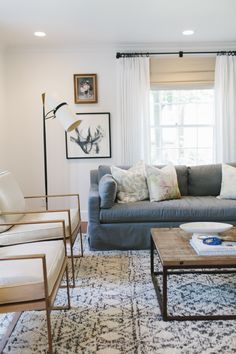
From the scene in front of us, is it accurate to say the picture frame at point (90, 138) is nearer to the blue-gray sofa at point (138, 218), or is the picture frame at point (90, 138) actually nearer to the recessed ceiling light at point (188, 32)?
the blue-gray sofa at point (138, 218)

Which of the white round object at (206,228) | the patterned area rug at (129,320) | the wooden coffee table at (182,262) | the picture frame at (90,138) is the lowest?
the patterned area rug at (129,320)

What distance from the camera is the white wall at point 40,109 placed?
15.6ft

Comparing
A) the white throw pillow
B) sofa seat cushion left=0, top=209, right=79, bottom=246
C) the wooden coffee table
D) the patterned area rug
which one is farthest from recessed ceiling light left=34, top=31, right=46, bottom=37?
the wooden coffee table

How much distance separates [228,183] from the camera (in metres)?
3.95

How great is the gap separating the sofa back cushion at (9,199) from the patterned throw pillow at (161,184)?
1423 mm

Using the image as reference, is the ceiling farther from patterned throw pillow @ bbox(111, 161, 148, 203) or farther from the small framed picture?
patterned throw pillow @ bbox(111, 161, 148, 203)

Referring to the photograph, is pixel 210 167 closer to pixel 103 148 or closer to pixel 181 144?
pixel 181 144

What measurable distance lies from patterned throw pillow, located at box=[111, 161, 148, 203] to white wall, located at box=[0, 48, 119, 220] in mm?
1020

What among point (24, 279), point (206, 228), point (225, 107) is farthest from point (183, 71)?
point (24, 279)

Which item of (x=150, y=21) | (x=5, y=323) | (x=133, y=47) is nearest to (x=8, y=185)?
(x=5, y=323)

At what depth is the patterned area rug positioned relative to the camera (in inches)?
77.3

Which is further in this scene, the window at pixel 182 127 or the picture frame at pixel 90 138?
the window at pixel 182 127

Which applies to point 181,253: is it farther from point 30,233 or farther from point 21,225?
point 21,225

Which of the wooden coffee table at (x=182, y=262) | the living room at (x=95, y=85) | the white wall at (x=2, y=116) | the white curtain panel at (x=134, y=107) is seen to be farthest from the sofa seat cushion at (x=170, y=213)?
the white wall at (x=2, y=116)
